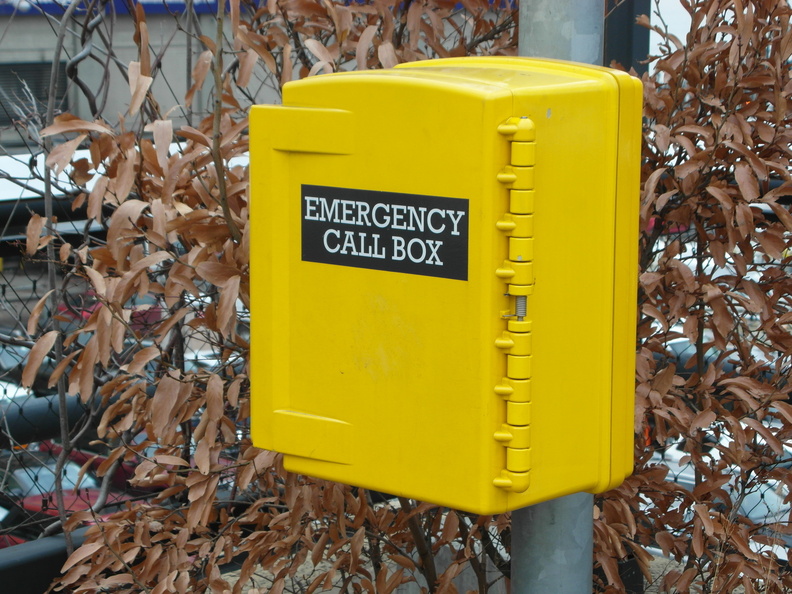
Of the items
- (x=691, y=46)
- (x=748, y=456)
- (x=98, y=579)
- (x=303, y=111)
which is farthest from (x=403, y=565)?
(x=691, y=46)

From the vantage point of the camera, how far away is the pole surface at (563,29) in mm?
1820

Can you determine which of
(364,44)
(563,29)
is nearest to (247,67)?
(364,44)

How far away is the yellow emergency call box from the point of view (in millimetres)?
1591

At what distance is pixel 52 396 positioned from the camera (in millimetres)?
3709

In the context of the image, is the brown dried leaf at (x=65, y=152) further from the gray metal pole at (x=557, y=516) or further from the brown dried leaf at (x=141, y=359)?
the gray metal pole at (x=557, y=516)

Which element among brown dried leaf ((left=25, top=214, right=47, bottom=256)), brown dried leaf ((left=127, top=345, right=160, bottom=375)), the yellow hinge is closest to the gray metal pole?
the yellow hinge

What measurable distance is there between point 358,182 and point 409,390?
0.37m

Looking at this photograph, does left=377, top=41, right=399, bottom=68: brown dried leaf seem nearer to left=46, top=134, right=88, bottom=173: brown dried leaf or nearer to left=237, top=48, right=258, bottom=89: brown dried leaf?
left=237, top=48, right=258, bottom=89: brown dried leaf

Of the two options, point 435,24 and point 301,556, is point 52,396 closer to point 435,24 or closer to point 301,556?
point 301,556

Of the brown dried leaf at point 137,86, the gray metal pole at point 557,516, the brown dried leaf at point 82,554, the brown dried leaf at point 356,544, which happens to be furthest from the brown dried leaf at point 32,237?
the gray metal pole at point 557,516

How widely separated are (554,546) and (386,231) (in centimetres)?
71

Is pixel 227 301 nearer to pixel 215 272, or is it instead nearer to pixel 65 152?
pixel 215 272

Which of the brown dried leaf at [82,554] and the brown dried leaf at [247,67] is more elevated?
the brown dried leaf at [247,67]

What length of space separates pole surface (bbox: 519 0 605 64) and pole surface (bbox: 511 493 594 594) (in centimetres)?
85
